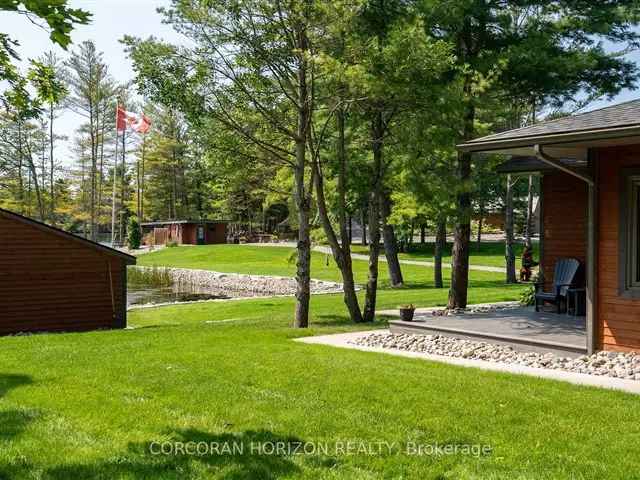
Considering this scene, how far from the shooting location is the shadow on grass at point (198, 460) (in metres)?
3.79

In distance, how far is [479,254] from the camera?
35.6 meters

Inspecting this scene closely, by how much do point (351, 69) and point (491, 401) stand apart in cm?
601

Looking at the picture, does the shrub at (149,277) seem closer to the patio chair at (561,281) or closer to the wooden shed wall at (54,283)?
the wooden shed wall at (54,283)

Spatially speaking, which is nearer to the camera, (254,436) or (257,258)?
(254,436)

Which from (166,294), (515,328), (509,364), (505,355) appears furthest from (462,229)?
(166,294)

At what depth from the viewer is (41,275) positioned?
13.7 metres

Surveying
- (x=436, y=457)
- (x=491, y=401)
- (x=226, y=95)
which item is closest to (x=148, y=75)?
(x=226, y=95)

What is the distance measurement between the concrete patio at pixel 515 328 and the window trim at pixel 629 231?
904mm

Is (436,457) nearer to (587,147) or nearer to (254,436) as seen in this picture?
(254,436)

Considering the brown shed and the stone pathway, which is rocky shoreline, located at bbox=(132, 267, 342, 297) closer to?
the brown shed

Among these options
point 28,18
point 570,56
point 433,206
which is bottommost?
point 433,206

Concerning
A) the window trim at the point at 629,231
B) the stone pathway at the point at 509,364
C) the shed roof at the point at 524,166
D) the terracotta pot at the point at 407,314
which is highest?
the shed roof at the point at 524,166

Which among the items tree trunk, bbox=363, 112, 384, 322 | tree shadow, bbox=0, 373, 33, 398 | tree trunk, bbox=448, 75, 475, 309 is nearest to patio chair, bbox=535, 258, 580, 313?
tree trunk, bbox=448, 75, 475, 309

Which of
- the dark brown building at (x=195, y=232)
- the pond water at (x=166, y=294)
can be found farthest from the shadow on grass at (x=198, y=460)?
the dark brown building at (x=195, y=232)
